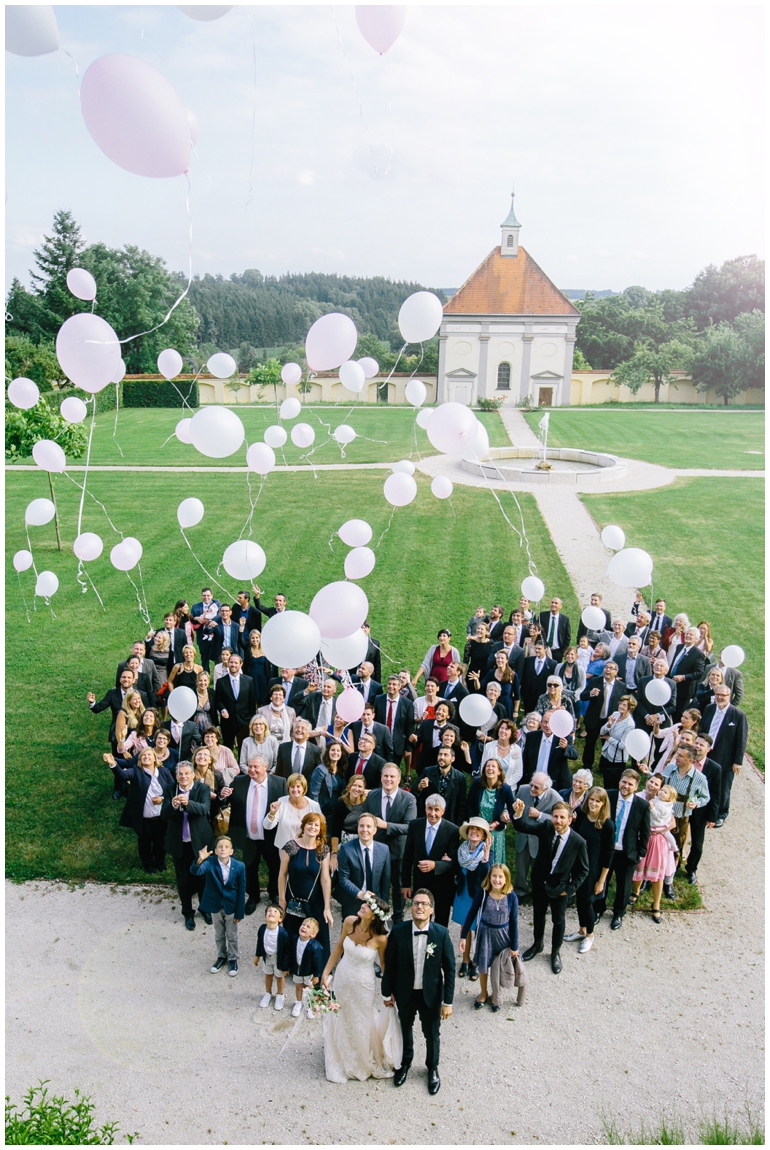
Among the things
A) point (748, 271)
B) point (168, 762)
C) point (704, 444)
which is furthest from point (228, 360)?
point (748, 271)

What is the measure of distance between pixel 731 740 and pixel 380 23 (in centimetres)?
646

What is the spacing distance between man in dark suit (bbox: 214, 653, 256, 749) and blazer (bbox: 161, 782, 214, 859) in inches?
77.1

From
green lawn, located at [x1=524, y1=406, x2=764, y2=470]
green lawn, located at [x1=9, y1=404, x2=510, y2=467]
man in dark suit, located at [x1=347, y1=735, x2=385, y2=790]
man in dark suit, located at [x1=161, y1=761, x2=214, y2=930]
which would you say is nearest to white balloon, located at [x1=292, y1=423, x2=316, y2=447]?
man in dark suit, located at [x1=347, y1=735, x2=385, y2=790]

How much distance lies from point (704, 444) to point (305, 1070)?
3190 centimetres

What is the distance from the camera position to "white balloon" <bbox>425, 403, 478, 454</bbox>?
21.2ft

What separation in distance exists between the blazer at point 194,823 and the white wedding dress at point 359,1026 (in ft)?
5.61

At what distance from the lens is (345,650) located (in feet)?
21.2

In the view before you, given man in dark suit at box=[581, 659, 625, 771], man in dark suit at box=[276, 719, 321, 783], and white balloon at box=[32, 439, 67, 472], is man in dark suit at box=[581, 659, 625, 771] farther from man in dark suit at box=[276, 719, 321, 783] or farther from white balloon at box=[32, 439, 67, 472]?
white balloon at box=[32, 439, 67, 472]

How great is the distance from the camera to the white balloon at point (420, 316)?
688cm

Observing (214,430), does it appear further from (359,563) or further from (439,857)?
(439,857)

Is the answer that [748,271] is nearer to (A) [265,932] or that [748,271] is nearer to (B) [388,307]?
(B) [388,307]

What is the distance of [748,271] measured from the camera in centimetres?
6319

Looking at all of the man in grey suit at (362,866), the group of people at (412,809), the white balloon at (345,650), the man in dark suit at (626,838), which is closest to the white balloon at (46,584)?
the group of people at (412,809)

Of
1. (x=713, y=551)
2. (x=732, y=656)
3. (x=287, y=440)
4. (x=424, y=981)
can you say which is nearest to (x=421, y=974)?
(x=424, y=981)
